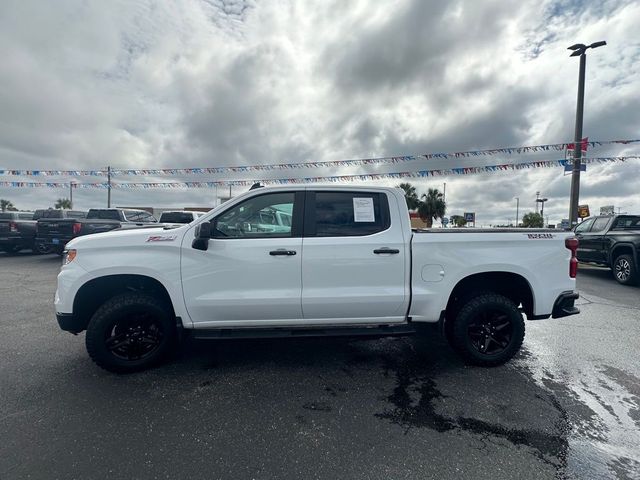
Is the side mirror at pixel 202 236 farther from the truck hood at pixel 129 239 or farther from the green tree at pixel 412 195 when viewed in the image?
the green tree at pixel 412 195

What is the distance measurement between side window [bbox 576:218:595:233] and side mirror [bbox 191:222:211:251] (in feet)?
37.2

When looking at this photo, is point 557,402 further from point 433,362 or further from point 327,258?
point 327,258

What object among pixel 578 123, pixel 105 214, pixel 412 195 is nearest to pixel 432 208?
pixel 412 195

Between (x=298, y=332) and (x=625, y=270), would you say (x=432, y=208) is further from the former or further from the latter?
(x=298, y=332)

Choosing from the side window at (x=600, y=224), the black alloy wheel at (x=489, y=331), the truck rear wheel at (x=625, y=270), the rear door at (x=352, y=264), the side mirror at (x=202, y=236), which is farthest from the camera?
the side window at (x=600, y=224)

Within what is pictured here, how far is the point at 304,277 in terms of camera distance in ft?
11.1

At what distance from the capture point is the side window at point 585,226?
32.7 ft

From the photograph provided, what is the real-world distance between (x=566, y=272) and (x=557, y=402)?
55.9 inches

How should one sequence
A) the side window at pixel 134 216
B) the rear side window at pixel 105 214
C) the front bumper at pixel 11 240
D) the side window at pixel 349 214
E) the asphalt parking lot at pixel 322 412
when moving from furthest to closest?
the side window at pixel 134 216 < the rear side window at pixel 105 214 < the front bumper at pixel 11 240 < the side window at pixel 349 214 < the asphalt parking lot at pixel 322 412

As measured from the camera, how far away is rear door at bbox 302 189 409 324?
339 centimetres

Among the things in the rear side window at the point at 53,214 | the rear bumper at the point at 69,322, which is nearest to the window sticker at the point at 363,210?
the rear bumper at the point at 69,322

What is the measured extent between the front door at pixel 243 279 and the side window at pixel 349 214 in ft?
1.07

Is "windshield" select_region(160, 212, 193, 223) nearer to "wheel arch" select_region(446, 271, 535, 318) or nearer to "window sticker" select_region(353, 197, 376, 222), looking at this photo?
"window sticker" select_region(353, 197, 376, 222)

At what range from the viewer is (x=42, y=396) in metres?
3.00
